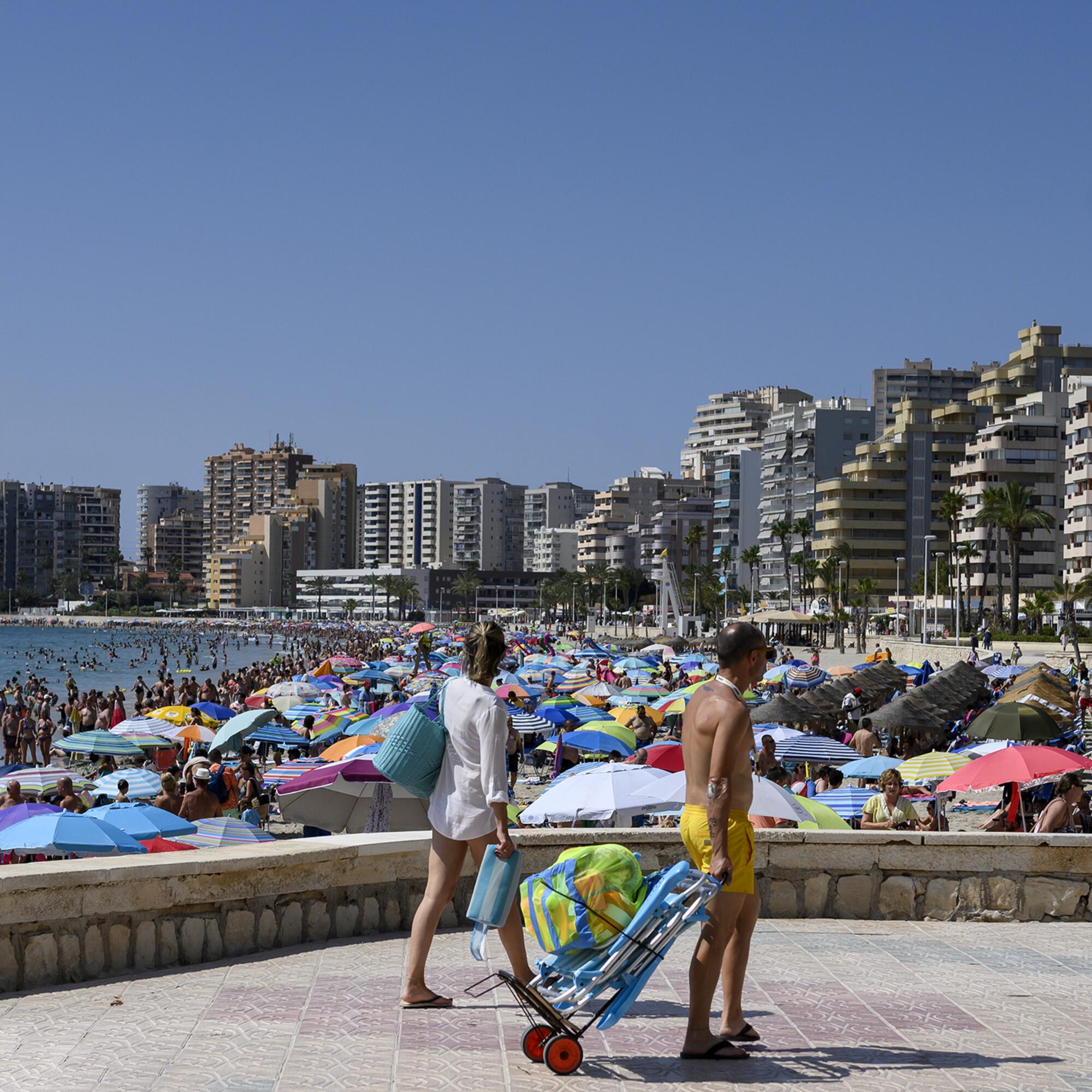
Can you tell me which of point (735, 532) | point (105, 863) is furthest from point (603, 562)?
point (105, 863)

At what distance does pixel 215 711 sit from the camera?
88.1ft

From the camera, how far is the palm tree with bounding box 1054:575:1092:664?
57.9m

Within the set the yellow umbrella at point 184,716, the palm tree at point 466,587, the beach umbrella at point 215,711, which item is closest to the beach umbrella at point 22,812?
the yellow umbrella at point 184,716

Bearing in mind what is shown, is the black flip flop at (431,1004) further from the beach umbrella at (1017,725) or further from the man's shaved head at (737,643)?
the beach umbrella at (1017,725)

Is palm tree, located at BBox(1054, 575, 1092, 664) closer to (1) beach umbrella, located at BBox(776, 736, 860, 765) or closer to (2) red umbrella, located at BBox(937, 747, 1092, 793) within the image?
(1) beach umbrella, located at BBox(776, 736, 860, 765)

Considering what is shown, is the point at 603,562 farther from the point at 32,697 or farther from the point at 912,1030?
the point at 912,1030

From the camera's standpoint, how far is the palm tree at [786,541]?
117963mm

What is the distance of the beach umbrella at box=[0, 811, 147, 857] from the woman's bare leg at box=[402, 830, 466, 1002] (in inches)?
192

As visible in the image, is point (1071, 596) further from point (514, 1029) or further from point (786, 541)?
point (514, 1029)

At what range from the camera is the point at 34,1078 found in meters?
4.10

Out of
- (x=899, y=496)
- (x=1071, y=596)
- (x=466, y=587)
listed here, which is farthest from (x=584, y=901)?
(x=466, y=587)

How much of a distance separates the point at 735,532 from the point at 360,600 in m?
71.1

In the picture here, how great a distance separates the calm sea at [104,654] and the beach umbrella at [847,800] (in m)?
59.5

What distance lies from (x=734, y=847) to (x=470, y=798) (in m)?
0.98
